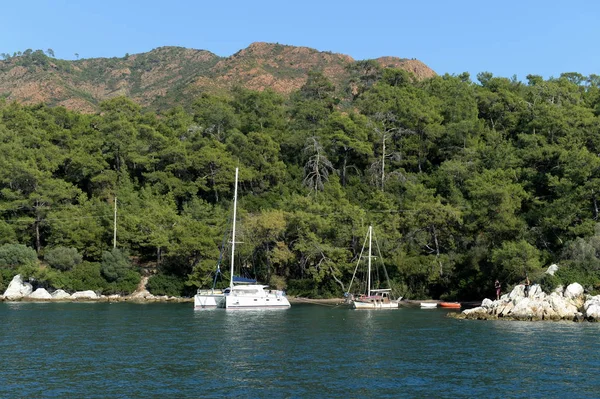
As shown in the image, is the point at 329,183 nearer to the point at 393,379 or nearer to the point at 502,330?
the point at 502,330

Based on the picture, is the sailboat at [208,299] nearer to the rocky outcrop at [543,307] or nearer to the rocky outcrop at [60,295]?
the rocky outcrop at [60,295]

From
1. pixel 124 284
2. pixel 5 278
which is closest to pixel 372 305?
pixel 124 284

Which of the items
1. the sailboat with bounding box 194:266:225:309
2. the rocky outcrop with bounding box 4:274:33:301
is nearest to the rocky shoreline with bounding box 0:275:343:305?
the rocky outcrop with bounding box 4:274:33:301

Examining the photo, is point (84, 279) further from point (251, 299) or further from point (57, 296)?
point (251, 299)

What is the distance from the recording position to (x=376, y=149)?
271 feet

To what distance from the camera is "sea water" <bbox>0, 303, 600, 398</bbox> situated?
2361 centimetres

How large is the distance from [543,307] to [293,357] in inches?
942

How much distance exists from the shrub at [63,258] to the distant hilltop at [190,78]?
220 feet

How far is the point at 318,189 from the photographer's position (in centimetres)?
7662

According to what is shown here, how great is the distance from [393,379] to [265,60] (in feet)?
467

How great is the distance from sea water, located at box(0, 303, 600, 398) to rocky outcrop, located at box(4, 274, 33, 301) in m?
17.7

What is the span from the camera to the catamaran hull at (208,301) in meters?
53.1

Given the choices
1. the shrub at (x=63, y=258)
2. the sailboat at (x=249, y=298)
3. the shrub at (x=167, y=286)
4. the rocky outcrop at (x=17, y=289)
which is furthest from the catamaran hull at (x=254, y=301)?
the rocky outcrop at (x=17, y=289)

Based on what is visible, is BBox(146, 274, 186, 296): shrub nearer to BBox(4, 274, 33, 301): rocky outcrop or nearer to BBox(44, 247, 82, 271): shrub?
BBox(44, 247, 82, 271): shrub
